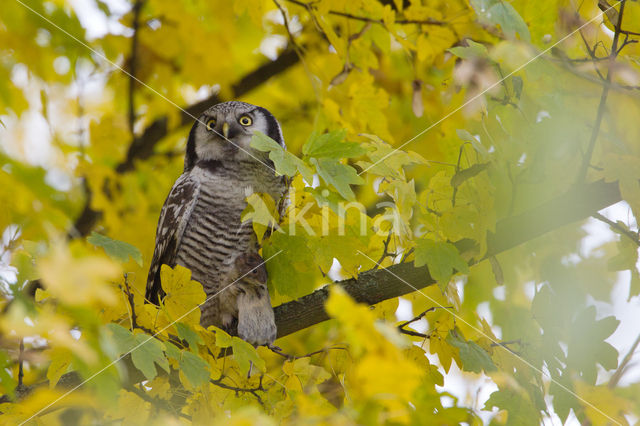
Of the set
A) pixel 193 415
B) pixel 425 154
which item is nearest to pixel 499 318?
pixel 425 154

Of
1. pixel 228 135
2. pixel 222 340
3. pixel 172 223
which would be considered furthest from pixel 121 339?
pixel 228 135

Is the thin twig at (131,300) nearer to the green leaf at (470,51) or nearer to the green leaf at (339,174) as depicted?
the green leaf at (339,174)

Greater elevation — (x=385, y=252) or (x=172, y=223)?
(x=385, y=252)

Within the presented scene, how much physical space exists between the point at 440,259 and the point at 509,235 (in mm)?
375

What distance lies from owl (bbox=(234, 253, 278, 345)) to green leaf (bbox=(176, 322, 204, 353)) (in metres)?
0.72

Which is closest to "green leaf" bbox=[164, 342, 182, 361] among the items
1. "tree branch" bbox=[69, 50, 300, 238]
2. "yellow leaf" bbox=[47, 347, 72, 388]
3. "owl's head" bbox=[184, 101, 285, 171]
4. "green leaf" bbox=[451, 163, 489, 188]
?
"yellow leaf" bbox=[47, 347, 72, 388]

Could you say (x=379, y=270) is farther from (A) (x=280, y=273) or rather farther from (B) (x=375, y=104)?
(B) (x=375, y=104)

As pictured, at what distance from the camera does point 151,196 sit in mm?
4793

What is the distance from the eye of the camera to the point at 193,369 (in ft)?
6.40

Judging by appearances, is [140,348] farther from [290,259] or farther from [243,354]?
[290,259]

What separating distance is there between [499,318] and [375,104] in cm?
164

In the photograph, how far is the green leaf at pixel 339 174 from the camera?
2.02 meters

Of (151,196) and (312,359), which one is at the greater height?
(312,359)

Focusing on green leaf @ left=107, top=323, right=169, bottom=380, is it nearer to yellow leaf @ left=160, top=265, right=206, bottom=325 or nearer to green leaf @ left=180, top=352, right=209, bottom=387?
green leaf @ left=180, top=352, right=209, bottom=387
